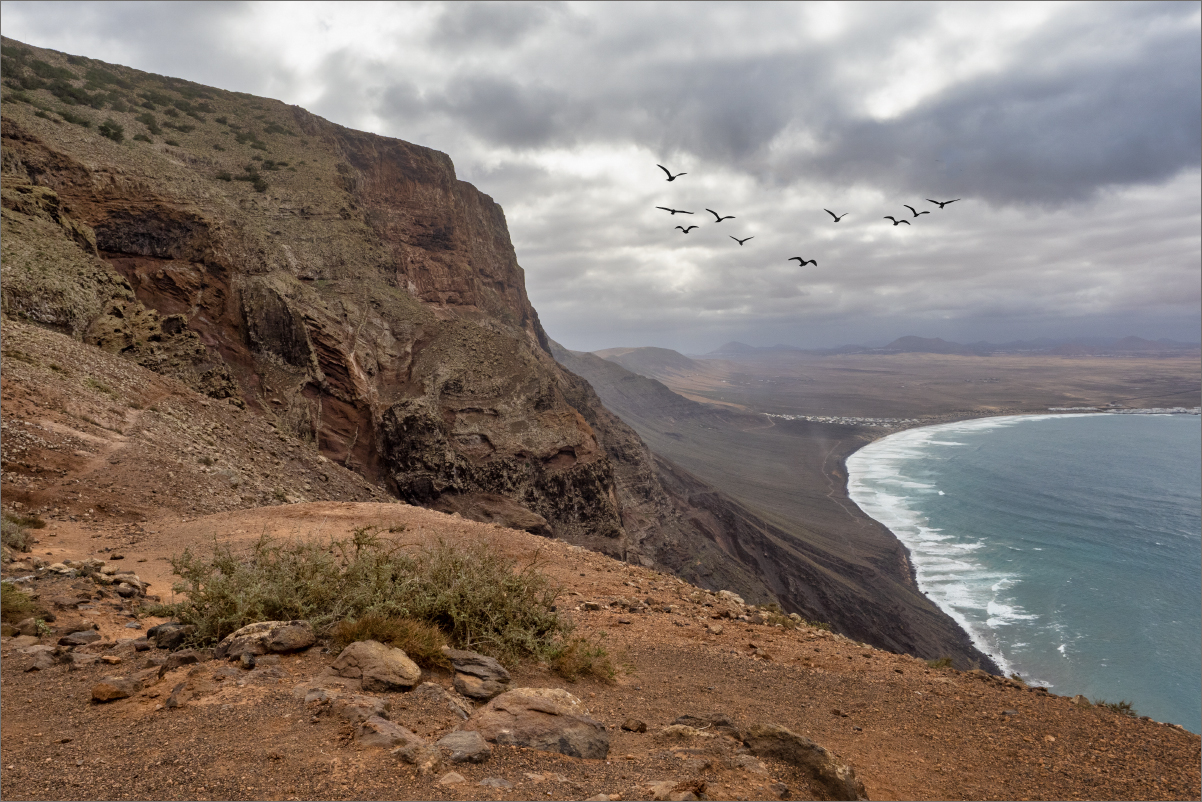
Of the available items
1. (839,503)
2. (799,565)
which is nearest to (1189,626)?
(799,565)

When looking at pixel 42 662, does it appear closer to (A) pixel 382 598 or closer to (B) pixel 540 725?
(A) pixel 382 598

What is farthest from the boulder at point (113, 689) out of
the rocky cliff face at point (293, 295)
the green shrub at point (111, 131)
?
the green shrub at point (111, 131)

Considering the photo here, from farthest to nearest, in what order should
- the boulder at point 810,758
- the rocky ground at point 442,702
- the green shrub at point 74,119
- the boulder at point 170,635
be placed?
the green shrub at point 74,119
the boulder at point 170,635
the boulder at point 810,758
the rocky ground at point 442,702

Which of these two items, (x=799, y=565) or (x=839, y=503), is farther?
(x=839, y=503)

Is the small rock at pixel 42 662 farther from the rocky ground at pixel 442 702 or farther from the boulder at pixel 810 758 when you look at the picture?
the boulder at pixel 810 758

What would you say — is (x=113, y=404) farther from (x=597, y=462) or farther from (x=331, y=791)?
(x=597, y=462)
